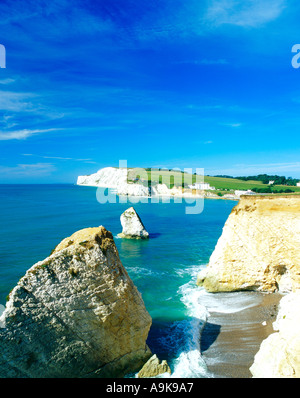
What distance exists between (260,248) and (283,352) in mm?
10796

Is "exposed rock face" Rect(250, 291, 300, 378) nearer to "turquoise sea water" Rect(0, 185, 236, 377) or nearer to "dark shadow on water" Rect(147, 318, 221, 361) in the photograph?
"turquoise sea water" Rect(0, 185, 236, 377)

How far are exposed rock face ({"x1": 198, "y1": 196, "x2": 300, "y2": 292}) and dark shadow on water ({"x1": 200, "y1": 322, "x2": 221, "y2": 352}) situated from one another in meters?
5.02

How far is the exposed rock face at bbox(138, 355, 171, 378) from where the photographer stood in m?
11.1

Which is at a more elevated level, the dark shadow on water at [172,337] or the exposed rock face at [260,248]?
the exposed rock face at [260,248]

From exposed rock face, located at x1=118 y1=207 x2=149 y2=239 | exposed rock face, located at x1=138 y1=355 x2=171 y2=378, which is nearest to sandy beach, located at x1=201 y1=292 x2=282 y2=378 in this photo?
exposed rock face, located at x1=138 y1=355 x2=171 y2=378

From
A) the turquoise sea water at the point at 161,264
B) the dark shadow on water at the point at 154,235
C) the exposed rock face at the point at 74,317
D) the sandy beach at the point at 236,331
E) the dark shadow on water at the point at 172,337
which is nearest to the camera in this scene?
the exposed rock face at the point at 74,317

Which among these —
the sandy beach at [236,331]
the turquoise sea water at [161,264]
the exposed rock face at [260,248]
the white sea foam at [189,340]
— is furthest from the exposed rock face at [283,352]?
the exposed rock face at [260,248]

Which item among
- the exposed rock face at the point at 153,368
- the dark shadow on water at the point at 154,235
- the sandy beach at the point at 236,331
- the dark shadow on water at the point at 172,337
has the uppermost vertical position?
the dark shadow on water at the point at 154,235

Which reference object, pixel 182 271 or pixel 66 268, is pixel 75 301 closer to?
pixel 66 268

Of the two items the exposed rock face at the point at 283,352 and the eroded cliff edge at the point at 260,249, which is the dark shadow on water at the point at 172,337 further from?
the eroded cliff edge at the point at 260,249

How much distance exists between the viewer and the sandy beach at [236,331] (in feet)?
40.2

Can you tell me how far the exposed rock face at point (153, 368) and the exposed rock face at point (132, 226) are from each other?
31.1 meters
